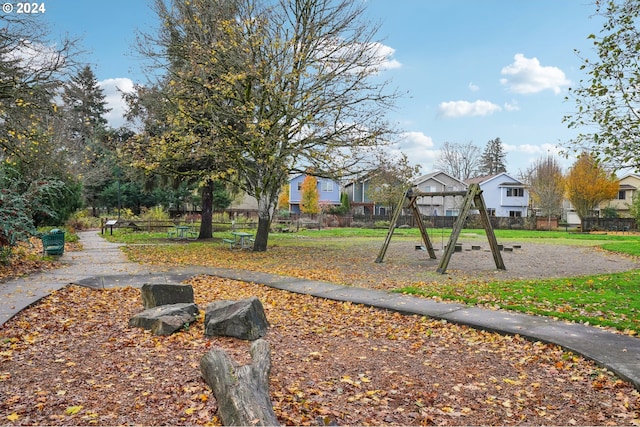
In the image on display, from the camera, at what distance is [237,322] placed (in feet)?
18.5

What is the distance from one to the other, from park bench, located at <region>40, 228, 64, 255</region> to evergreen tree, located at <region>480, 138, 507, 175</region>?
79685 millimetres

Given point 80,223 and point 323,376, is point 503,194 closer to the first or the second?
point 80,223

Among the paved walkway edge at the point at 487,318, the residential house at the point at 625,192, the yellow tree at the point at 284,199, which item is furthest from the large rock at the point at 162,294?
the residential house at the point at 625,192

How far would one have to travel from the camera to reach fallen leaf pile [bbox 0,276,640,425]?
3.68 meters

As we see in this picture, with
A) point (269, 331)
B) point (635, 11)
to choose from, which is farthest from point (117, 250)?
point (635, 11)

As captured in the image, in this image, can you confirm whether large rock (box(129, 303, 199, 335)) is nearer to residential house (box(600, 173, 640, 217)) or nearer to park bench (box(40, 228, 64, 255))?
park bench (box(40, 228, 64, 255))

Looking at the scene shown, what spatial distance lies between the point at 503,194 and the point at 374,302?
56.2 meters

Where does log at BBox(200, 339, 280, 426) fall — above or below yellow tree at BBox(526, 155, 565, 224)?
below

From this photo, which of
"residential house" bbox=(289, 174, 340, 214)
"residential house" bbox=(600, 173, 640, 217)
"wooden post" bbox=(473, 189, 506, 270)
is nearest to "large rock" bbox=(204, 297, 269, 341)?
"wooden post" bbox=(473, 189, 506, 270)

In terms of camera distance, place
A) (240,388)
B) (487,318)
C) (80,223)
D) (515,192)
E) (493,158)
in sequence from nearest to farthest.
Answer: (240,388), (487,318), (80,223), (515,192), (493,158)

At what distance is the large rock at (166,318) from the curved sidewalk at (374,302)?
6.03 ft

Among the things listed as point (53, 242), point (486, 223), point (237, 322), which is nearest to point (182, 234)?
point (53, 242)

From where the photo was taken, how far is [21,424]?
3355 mm

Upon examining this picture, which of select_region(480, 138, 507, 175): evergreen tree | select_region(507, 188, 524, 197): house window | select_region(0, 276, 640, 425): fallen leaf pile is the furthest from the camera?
select_region(480, 138, 507, 175): evergreen tree
